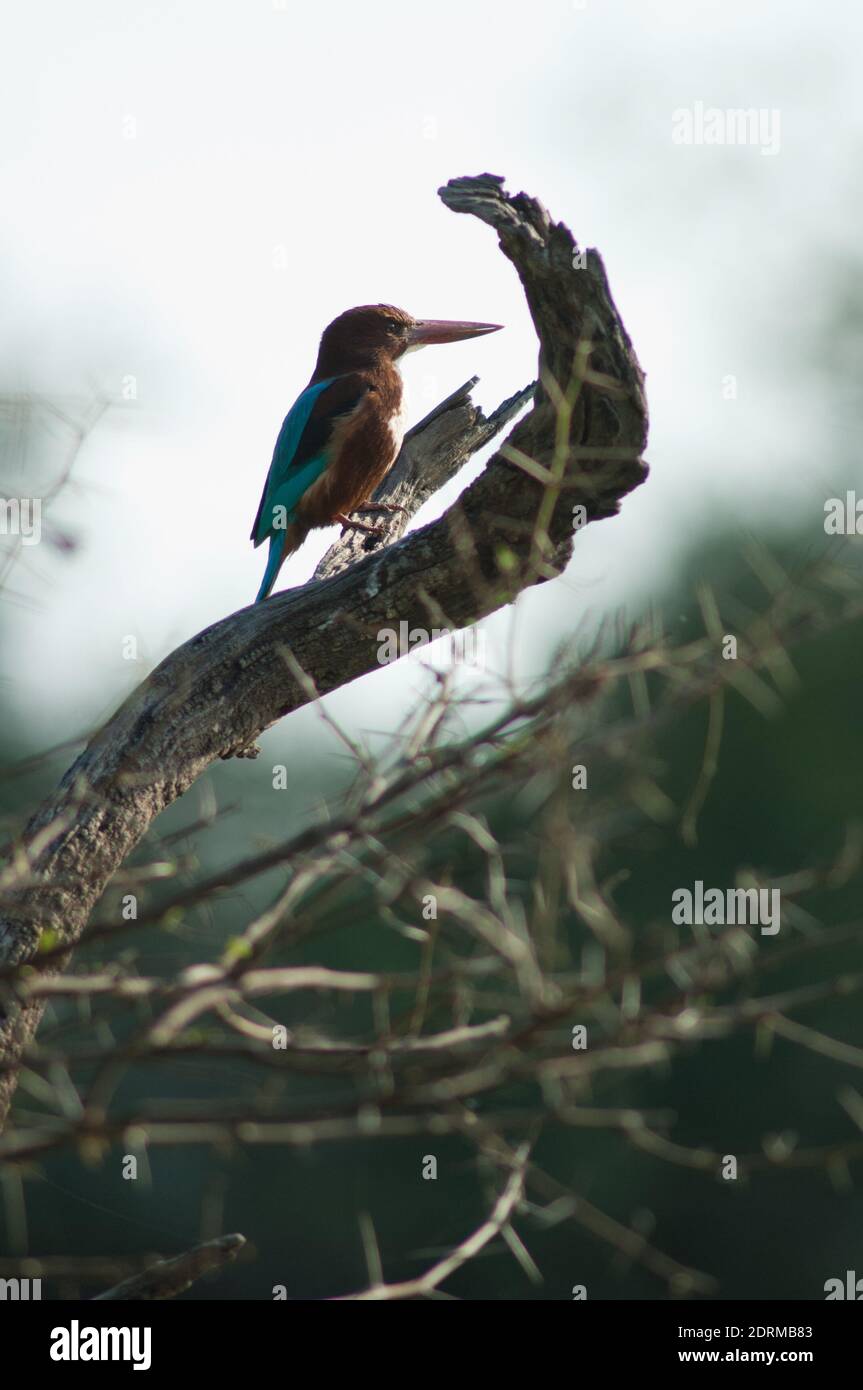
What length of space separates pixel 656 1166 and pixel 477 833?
14673 millimetres

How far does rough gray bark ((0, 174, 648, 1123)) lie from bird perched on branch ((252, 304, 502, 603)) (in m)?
1.79

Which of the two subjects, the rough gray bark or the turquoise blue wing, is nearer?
the rough gray bark

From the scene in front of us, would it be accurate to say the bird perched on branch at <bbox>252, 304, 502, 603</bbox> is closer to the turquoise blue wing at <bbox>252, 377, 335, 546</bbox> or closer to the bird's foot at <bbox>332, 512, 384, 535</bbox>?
the turquoise blue wing at <bbox>252, 377, 335, 546</bbox>

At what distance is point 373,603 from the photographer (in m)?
3.76

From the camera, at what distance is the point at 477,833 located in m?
2.09

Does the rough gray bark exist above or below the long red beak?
below

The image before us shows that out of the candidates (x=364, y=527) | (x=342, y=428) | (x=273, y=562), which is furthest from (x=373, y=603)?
(x=342, y=428)

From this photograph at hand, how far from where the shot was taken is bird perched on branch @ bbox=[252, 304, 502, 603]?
19.6ft

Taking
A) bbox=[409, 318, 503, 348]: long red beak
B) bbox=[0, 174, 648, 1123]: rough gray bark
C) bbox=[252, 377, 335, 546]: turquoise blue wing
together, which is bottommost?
bbox=[0, 174, 648, 1123]: rough gray bark

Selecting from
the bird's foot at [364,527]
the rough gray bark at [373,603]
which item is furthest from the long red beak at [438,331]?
the rough gray bark at [373,603]

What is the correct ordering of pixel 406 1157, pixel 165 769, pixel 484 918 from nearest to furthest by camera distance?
pixel 484 918, pixel 165 769, pixel 406 1157

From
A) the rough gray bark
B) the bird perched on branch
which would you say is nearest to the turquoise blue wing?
the bird perched on branch
